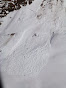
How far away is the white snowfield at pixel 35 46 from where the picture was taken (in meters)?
2.45

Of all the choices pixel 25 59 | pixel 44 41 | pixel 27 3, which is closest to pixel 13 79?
pixel 25 59

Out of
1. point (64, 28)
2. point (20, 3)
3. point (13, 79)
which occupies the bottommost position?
point (13, 79)

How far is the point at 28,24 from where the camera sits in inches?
130

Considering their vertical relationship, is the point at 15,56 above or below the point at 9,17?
below

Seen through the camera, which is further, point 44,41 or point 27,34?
point 27,34

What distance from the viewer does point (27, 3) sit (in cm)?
358

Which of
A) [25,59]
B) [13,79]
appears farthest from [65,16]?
[13,79]

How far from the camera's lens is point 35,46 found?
2.94 m

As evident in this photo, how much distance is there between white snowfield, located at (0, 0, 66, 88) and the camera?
8.04 feet

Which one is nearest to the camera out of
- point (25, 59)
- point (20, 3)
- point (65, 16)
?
point (25, 59)

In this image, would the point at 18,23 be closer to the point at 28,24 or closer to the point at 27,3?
the point at 28,24

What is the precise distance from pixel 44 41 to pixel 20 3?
128 cm

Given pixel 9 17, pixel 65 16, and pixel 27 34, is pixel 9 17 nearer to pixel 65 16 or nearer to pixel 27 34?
pixel 27 34

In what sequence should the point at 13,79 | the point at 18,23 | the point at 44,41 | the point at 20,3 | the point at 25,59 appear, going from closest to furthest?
1. the point at 13,79
2. the point at 25,59
3. the point at 44,41
4. the point at 18,23
5. the point at 20,3
